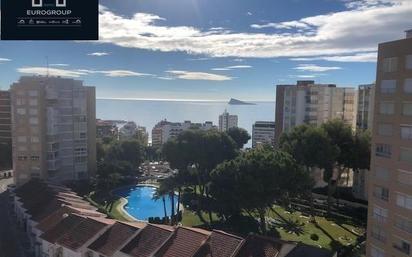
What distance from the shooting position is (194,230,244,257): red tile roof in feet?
65.8

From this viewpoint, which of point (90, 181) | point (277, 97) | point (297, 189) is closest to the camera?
point (297, 189)

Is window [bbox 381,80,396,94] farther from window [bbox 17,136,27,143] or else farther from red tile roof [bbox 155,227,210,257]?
window [bbox 17,136,27,143]

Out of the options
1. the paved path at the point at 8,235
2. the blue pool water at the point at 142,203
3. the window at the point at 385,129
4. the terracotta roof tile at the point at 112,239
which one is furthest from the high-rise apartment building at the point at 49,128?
the window at the point at 385,129

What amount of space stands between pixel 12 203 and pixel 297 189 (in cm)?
2824

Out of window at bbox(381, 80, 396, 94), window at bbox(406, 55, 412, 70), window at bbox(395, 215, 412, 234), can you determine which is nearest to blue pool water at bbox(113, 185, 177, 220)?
window at bbox(395, 215, 412, 234)

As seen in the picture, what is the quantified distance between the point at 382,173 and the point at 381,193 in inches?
43.7

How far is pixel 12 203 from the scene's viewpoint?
40.9 m

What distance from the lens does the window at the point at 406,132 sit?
802 inches

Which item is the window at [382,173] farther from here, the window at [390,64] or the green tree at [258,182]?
the green tree at [258,182]

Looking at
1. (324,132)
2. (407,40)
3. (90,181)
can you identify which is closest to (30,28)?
(407,40)

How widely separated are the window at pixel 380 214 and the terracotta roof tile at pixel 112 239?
13161 millimetres

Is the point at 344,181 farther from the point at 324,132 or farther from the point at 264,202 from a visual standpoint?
the point at 264,202

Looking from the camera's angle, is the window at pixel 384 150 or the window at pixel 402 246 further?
the window at pixel 384 150

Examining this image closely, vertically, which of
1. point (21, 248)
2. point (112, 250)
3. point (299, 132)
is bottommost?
point (21, 248)
